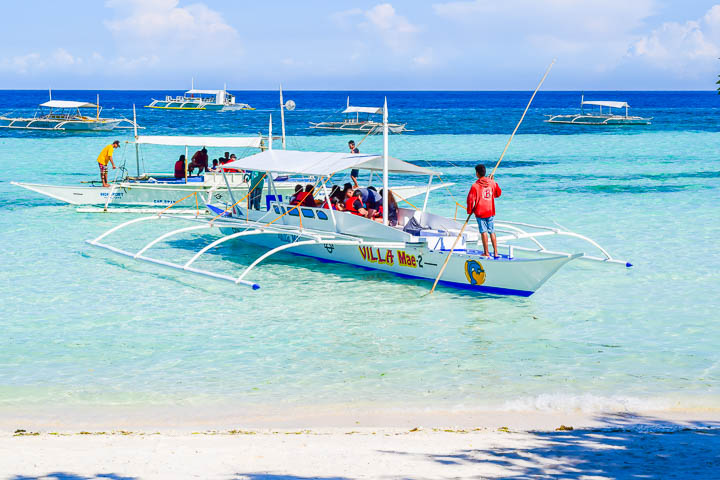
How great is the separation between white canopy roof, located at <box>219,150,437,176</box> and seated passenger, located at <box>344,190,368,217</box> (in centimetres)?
63

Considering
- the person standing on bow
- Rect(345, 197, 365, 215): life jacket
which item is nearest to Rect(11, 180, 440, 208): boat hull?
the person standing on bow

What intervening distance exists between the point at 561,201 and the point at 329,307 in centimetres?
1703

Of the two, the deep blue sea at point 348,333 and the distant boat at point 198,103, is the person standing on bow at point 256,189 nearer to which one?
the deep blue sea at point 348,333

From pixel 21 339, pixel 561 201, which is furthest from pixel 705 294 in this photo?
pixel 561 201

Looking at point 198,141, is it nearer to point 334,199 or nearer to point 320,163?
point 334,199

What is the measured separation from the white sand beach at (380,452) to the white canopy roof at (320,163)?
7.90m

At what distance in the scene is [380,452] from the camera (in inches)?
291

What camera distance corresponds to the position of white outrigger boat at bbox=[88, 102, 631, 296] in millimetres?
13922

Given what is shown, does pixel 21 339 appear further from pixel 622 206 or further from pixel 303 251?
pixel 622 206

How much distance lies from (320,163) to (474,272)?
426 cm

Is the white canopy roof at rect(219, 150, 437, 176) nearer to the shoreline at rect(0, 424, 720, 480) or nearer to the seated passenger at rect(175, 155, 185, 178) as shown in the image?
the shoreline at rect(0, 424, 720, 480)

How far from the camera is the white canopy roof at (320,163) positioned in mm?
15668

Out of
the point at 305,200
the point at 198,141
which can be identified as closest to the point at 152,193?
the point at 198,141

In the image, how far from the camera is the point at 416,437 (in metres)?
8.00
